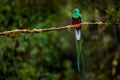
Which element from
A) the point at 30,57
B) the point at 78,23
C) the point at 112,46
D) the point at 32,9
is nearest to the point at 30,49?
the point at 30,57

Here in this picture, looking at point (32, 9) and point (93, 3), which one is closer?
point (93, 3)

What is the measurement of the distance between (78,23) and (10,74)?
1884 mm

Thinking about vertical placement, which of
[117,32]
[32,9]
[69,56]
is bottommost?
[69,56]

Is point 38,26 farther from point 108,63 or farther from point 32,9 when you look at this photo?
point 108,63

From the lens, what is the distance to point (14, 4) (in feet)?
18.6

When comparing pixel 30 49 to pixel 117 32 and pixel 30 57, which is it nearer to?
pixel 30 57

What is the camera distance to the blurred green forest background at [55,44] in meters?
5.33

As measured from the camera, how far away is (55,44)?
663 centimetres

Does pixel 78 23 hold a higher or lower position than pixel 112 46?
higher

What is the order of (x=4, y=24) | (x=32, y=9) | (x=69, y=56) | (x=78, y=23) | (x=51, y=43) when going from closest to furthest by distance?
1. (x=78, y=23)
2. (x=4, y=24)
3. (x=32, y=9)
4. (x=51, y=43)
5. (x=69, y=56)

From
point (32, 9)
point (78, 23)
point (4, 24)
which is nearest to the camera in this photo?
point (78, 23)

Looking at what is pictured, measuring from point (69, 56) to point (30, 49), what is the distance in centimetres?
101

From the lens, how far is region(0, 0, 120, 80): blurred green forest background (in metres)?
5.33

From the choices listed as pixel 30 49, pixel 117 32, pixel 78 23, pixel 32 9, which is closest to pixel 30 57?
pixel 30 49
